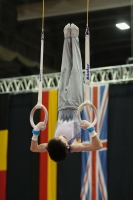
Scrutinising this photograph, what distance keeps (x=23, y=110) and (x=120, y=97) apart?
5.30ft

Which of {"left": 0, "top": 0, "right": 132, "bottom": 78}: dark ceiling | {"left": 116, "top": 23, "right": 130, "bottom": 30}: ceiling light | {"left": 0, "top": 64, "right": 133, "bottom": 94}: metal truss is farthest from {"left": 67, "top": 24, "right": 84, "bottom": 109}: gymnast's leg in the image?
{"left": 116, "top": 23, "right": 130, "bottom": 30}: ceiling light

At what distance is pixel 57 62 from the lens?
10016mm

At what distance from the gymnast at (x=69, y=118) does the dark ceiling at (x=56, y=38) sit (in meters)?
3.68

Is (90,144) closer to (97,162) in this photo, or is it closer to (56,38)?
(97,162)

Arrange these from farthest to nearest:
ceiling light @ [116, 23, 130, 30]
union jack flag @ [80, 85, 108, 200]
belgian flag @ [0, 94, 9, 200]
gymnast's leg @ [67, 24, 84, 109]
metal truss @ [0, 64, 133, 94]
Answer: ceiling light @ [116, 23, 130, 30] → belgian flag @ [0, 94, 9, 200] → metal truss @ [0, 64, 133, 94] → union jack flag @ [80, 85, 108, 200] → gymnast's leg @ [67, 24, 84, 109]

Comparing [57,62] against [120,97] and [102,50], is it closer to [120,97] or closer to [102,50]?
[102,50]

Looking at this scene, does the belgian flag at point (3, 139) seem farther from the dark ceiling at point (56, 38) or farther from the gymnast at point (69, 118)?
the gymnast at point (69, 118)

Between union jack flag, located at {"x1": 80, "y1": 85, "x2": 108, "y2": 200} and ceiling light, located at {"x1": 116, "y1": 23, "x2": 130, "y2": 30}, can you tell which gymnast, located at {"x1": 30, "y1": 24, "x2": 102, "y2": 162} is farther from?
ceiling light, located at {"x1": 116, "y1": 23, "x2": 130, "y2": 30}

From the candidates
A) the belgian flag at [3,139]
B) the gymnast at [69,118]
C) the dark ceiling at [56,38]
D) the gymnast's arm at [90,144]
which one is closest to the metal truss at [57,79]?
the belgian flag at [3,139]

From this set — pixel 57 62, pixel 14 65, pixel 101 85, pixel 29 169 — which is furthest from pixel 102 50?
pixel 29 169

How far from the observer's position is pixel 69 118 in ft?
16.5

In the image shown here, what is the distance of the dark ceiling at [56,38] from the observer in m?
9.05

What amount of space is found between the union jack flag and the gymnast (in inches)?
81.9

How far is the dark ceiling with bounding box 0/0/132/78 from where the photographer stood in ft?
29.7
